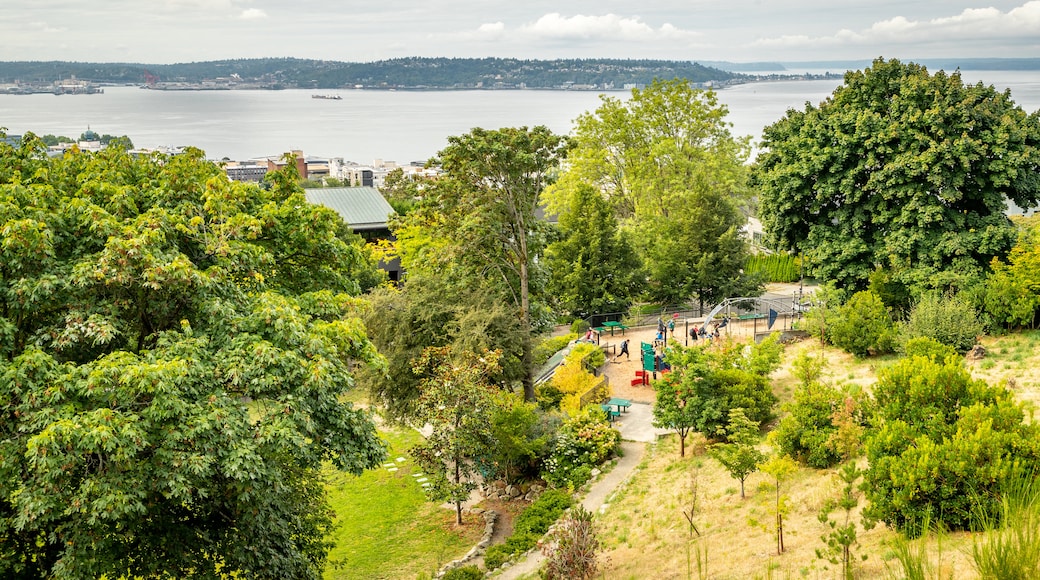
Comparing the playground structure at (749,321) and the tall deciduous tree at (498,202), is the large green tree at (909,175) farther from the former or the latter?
the tall deciduous tree at (498,202)

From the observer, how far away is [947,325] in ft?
66.8

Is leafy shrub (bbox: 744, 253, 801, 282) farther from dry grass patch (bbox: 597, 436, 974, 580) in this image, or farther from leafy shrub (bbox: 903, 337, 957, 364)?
leafy shrub (bbox: 903, 337, 957, 364)

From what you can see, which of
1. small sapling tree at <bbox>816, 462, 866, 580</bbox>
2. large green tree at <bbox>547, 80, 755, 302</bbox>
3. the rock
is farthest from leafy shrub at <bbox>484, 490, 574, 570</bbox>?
large green tree at <bbox>547, 80, 755, 302</bbox>

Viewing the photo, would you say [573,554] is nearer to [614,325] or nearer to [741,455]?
[741,455]

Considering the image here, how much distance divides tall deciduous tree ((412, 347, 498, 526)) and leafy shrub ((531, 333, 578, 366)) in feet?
17.5

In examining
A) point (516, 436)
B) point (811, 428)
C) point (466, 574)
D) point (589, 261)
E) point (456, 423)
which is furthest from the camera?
point (589, 261)

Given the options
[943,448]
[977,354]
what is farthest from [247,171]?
[943,448]

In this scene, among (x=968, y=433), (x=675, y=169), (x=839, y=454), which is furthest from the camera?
(x=675, y=169)

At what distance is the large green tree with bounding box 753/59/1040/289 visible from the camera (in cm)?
2245

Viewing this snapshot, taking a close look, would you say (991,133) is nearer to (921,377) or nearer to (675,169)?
(921,377)

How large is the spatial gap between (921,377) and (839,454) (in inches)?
152

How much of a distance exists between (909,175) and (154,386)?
2164cm

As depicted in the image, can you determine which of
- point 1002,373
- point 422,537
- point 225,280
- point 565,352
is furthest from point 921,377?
point 565,352

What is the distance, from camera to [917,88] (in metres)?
23.1
